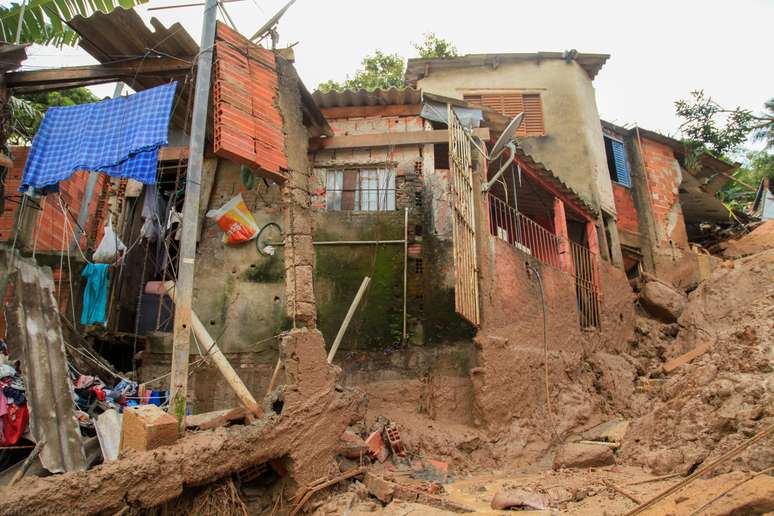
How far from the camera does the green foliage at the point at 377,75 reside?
60.5 feet

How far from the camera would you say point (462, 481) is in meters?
6.89

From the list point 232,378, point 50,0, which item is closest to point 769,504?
point 232,378

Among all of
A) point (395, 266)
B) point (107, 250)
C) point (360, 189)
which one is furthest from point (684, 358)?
point (107, 250)

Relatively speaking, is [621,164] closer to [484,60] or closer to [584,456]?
[484,60]

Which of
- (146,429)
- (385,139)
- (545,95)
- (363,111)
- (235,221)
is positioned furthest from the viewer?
(545,95)

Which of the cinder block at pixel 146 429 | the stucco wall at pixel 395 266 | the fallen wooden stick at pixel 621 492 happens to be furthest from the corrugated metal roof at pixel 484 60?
the cinder block at pixel 146 429

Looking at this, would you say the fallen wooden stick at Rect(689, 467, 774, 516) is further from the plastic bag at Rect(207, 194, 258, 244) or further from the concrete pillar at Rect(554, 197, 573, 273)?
the plastic bag at Rect(207, 194, 258, 244)

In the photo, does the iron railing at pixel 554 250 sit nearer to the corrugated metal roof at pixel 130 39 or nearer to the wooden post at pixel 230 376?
the wooden post at pixel 230 376

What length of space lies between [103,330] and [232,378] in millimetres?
4615

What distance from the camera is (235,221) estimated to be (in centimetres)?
967

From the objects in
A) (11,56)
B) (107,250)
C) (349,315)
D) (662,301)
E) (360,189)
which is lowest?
(349,315)

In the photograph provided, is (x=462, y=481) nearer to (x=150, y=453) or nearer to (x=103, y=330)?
(x=150, y=453)

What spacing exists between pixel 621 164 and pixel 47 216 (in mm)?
14335

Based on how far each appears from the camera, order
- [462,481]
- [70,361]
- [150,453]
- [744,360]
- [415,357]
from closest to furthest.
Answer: [150,453]
[744,360]
[462,481]
[70,361]
[415,357]
